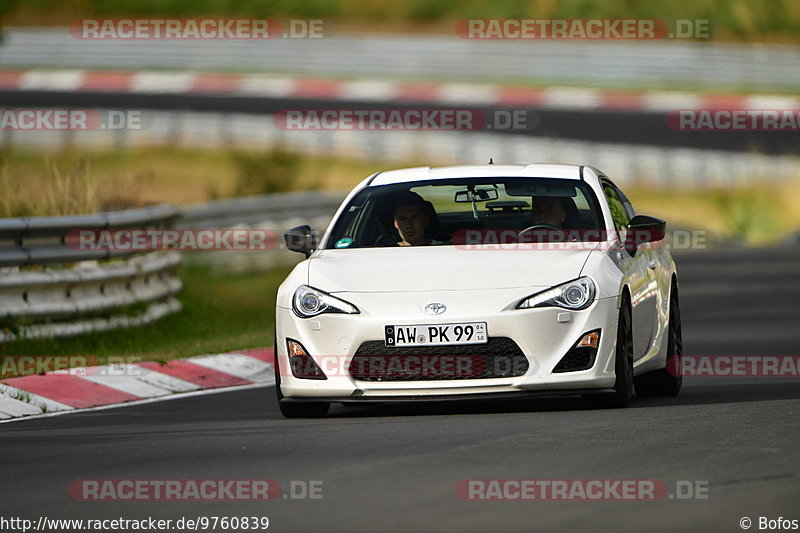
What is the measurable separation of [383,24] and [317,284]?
4230 cm

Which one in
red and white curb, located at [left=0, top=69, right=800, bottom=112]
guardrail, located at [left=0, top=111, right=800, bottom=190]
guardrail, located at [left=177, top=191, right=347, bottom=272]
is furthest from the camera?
red and white curb, located at [left=0, top=69, right=800, bottom=112]

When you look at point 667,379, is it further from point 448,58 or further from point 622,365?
point 448,58

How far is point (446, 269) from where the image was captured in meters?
9.91

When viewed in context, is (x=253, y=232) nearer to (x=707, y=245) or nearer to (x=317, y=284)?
(x=707, y=245)

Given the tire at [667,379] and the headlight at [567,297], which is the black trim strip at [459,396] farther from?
the tire at [667,379]

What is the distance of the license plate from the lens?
9.53 m

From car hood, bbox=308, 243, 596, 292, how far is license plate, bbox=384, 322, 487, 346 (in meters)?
0.26

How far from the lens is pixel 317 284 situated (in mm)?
10000

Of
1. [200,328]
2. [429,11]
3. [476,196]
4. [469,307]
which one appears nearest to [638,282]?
[476,196]

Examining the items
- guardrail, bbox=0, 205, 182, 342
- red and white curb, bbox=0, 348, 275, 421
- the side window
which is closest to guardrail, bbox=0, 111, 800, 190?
guardrail, bbox=0, 205, 182, 342

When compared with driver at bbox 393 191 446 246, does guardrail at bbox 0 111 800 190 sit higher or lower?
lower

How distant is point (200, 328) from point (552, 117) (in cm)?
2336

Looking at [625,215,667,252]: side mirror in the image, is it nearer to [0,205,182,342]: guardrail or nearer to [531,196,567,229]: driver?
[531,196,567,229]: driver

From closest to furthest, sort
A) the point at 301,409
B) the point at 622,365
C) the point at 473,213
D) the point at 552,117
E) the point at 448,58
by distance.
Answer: the point at 622,365
the point at 301,409
the point at 473,213
the point at 552,117
the point at 448,58
